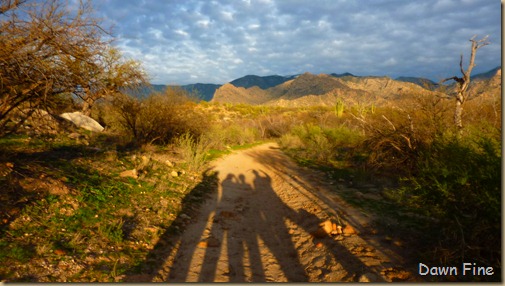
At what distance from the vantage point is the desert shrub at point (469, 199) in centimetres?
346

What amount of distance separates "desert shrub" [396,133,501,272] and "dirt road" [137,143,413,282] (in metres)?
0.86

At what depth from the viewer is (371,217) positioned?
5.89 meters

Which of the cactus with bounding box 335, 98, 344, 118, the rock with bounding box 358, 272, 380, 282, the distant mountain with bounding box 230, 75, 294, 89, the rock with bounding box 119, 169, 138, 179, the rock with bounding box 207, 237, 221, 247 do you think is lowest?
the rock with bounding box 207, 237, 221, 247

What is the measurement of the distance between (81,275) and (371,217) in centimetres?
527

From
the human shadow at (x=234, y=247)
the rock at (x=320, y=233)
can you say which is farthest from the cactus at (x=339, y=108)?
the rock at (x=320, y=233)

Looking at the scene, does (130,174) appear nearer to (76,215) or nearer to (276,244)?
(76,215)

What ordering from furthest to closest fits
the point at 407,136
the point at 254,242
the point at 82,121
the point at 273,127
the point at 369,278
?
the point at 273,127, the point at 82,121, the point at 407,136, the point at 254,242, the point at 369,278

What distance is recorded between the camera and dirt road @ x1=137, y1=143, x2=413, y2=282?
400 cm

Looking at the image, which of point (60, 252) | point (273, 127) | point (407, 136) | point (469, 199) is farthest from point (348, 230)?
point (273, 127)

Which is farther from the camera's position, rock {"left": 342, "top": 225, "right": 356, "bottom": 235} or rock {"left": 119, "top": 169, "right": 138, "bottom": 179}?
rock {"left": 119, "top": 169, "right": 138, "bottom": 179}

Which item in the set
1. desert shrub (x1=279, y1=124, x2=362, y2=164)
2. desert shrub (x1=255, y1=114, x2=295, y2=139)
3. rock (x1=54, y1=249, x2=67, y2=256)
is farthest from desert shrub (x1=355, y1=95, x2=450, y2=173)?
desert shrub (x1=255, y1=114, x2=295, y2=139)

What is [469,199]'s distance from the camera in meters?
3.69

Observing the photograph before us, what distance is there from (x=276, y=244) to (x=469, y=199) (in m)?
3.13

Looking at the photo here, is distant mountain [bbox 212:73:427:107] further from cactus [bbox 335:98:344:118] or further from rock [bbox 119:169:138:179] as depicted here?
rock [bbox 119:169:138:179]
